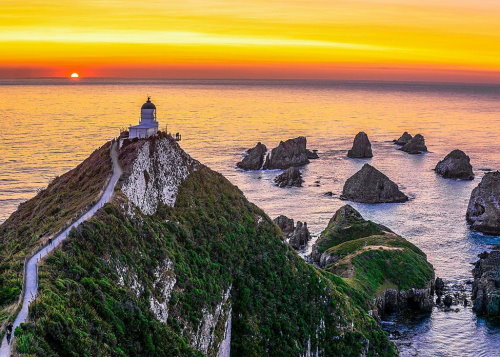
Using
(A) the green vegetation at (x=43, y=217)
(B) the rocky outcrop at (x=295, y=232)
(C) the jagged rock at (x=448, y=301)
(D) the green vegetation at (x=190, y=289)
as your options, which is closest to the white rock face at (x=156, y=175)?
(D) the green vegetation at (x=190, y=289)

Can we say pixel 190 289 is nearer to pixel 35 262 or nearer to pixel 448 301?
pixel 35 262

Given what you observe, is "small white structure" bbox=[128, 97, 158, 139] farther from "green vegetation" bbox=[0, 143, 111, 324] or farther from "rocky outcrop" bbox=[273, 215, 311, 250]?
"rocky outcrop" bbox=[273, 215, 311, 250]

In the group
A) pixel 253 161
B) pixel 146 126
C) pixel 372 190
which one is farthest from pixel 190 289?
→ pixel 253 161

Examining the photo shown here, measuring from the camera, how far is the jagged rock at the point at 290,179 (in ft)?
557

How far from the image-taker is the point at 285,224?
415 feet

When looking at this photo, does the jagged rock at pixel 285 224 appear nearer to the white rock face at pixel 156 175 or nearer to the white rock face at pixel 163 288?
the white rock face at pixel 156 175

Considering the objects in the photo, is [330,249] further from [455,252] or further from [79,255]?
[79,255]

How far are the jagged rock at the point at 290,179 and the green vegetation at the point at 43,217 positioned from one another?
325 ft

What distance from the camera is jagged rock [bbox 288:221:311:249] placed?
392 feet

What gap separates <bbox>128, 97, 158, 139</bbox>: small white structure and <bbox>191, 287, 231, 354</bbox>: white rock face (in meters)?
21.0

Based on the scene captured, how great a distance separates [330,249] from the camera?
10812 cm

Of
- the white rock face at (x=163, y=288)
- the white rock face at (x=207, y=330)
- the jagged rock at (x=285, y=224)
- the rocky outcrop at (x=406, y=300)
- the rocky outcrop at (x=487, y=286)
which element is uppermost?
the white rock face at (x=163, y=288)

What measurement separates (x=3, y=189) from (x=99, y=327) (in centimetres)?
11510

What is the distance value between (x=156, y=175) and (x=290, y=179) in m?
106
